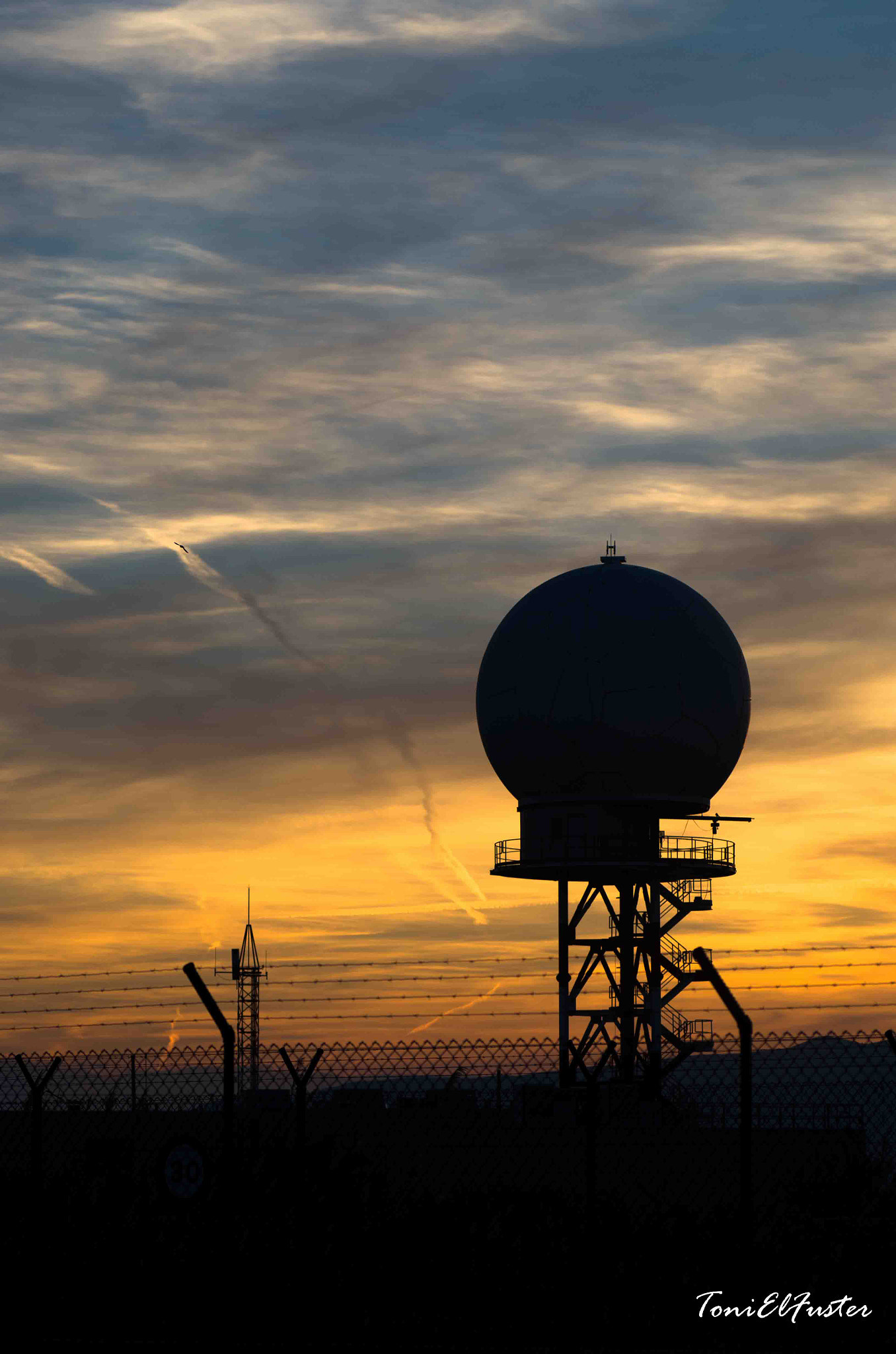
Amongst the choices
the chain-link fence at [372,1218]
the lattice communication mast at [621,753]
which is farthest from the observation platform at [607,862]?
the chain-link fence at [372,1218]

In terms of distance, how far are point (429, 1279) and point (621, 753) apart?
33.7 metres

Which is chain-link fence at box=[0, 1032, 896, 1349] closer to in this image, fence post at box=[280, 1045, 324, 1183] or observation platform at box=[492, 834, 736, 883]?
fence post at box=[280, 1045, 324, 1183]

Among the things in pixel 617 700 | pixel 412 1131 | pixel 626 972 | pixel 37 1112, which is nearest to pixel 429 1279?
pixel 37 1112

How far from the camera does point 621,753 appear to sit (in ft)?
158

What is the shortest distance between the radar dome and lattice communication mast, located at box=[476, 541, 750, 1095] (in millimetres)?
41

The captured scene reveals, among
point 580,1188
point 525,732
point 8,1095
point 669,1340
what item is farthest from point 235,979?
point 669,1340

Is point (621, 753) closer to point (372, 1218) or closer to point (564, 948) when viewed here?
point (564, 948)

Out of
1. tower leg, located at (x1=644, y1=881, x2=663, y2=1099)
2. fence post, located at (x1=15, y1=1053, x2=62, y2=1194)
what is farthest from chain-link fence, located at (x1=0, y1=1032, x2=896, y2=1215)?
tower leg, located at (x1=644, y1=881, x2=663, y2=1099)

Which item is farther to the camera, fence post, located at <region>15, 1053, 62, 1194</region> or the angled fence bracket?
fence post, located at <region>15, 1053, 62, 1194</region>

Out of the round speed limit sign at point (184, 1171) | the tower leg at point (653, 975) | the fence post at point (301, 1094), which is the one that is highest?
the tower leg at point (653, 975)

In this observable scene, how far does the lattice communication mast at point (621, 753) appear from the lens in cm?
4812

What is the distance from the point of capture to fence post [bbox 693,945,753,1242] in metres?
14.1

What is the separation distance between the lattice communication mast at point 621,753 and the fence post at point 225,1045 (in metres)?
31.2
